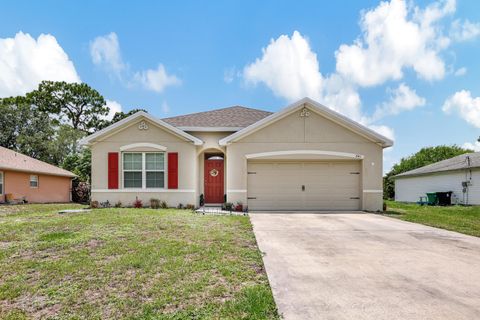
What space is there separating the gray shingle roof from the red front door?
1.89m

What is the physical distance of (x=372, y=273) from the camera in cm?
434

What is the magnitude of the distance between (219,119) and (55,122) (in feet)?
85.2

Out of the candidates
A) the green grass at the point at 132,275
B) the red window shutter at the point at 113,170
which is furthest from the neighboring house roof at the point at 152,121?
the green grass at the point at 132,275

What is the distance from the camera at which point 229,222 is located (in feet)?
28.5

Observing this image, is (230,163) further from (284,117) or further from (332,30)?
(332,30)

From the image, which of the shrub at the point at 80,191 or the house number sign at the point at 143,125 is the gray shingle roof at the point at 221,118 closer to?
the house number sign at the point at 143,125

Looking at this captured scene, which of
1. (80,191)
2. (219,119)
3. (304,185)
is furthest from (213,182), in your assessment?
(80,191)

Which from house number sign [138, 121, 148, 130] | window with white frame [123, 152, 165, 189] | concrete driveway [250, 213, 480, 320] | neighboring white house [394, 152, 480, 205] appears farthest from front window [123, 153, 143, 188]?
neighboring white house [394, 152, 480, 205]

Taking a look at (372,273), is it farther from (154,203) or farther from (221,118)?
(221,118)

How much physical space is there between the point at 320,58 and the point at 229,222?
10722mm

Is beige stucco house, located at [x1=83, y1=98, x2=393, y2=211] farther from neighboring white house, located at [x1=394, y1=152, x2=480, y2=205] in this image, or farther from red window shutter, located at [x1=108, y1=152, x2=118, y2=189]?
neighboring white house, located at [x1=394, y1=152, x2=480, y2=205]

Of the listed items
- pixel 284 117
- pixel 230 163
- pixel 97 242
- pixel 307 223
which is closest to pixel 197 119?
pixel 230 163

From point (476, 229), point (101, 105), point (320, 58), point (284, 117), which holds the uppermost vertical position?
point (101, 105)

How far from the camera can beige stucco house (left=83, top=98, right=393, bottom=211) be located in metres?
12.5
